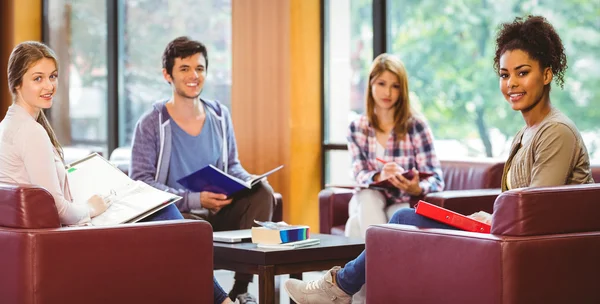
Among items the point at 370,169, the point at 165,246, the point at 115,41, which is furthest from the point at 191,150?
the point at 115,41

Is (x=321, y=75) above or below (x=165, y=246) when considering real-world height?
above

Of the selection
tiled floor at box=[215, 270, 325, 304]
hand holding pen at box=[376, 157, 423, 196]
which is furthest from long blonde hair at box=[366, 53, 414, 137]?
tiled floor at box=[215, 270, 325, 304]

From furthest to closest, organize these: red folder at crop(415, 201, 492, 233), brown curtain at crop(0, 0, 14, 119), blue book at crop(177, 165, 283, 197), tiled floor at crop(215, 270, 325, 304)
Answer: brown curtain at crop(0, 0, 14, 119) < tiled floor at crop(215, 270, 325, 304) < blue book at crop(177, 165, 283, 197) < red folder at crop(415, 201, 492, 233)

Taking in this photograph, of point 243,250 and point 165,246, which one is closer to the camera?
point 165,246

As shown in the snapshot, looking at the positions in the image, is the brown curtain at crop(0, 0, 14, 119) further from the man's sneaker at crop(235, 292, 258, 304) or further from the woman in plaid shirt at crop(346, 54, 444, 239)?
the man's sneaker at crop(235, 292, 258, 304)

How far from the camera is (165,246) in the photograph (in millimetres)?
3357

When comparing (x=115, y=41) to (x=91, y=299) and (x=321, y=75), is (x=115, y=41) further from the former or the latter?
(x=91, y=299)

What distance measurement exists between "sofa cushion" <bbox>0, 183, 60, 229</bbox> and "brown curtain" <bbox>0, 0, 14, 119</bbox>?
557 cm

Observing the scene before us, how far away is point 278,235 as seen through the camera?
384 centimetres

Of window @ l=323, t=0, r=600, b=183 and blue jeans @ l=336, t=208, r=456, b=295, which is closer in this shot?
blue jeans @ l=336, t=208, r=456, b=295

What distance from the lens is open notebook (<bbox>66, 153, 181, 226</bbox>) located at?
365cm

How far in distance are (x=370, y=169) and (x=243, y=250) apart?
1.59 metres

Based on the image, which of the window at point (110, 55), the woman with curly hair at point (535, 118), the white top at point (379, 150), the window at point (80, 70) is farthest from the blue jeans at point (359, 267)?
the window at point (80, 70)

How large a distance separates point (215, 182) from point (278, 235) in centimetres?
70
